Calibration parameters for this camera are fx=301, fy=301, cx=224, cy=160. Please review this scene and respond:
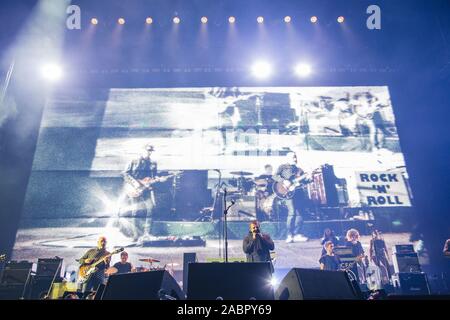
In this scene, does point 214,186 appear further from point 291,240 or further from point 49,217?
point 49,217

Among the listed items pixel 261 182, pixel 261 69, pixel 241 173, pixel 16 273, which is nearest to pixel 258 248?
pixel 261 182

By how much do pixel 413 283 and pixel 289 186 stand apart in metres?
3.21

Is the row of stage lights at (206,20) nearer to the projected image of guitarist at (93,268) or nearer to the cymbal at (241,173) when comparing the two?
the cymbal at (241,173)

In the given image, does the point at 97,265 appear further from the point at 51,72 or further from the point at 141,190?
the point at 51,72

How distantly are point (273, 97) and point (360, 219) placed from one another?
399cm

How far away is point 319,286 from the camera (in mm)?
2289

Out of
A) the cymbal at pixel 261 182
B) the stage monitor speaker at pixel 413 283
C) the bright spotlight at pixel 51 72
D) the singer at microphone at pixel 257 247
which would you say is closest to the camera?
the singer at microphone at pixel 257 247

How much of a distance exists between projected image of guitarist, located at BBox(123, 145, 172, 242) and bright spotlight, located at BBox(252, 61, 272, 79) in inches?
151

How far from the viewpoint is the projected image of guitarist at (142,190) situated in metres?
7.18

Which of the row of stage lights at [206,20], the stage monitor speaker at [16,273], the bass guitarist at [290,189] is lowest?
the stage monitor speaker at [16,273]

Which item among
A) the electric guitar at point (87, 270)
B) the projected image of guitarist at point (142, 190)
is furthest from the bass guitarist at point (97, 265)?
the projected image of guitarist at point (142, 190)

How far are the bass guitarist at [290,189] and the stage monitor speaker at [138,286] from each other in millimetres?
5160

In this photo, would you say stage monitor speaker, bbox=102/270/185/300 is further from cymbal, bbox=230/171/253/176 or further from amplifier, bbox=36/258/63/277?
cymbal, bbox=230/171/253/176
